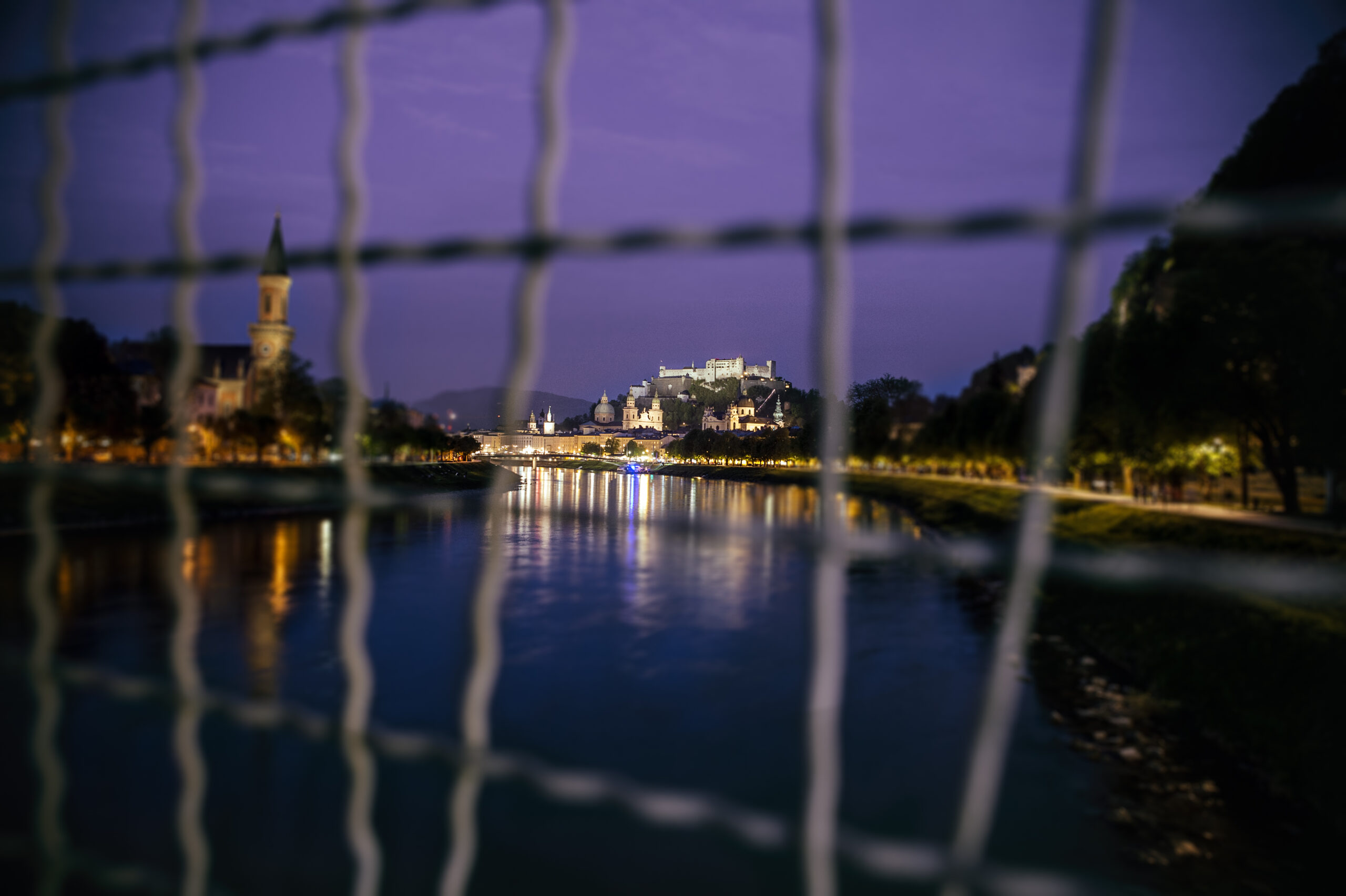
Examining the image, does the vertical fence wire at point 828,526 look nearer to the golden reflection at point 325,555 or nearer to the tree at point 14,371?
the tree at point 14,371

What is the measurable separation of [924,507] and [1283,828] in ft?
117

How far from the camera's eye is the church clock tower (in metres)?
1.88

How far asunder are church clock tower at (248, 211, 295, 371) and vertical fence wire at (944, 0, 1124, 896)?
1.28 meters

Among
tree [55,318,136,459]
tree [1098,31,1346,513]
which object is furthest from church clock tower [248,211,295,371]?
tree [1098,31,1346,513]

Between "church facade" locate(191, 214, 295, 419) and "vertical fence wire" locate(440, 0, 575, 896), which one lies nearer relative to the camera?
"vertical fence wire" locate(440, 0, 575, 896)

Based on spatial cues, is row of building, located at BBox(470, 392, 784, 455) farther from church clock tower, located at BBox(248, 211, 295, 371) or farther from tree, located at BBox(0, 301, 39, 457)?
tree, located at BBox(0, 301, 39, 457)

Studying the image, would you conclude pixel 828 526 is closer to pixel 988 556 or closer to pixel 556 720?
pixel 988 556

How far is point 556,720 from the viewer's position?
636 inches

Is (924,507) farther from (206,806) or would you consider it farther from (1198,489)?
(206,806)

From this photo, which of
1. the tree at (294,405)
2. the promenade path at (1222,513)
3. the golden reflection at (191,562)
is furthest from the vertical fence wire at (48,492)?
the tree at (294,405)

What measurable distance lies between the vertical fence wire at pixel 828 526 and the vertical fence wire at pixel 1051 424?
0.18 meters

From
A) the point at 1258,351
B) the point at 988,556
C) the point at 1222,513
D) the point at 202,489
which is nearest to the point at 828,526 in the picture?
the point at 988,556

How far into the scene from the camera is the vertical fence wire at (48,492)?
1846 millimetres

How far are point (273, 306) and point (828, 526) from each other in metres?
11.8
